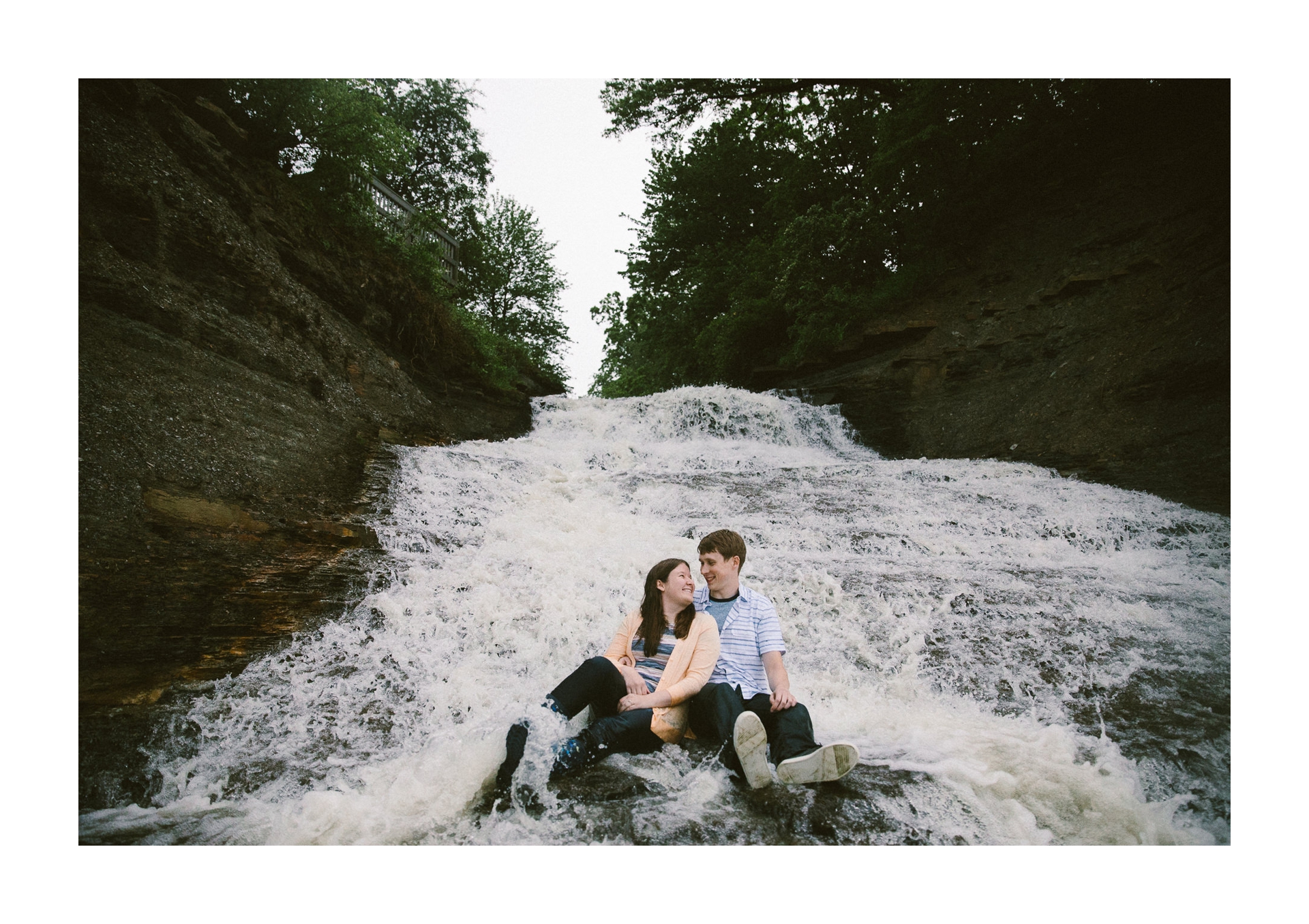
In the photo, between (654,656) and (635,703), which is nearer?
(635,703)

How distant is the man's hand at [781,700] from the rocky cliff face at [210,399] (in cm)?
241

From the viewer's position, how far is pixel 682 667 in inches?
102

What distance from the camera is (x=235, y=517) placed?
13.3 feet

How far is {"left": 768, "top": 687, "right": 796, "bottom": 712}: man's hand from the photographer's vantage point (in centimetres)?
249

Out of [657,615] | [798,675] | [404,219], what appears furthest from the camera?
[404,219]

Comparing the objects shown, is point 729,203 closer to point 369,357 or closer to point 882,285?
point 882,285

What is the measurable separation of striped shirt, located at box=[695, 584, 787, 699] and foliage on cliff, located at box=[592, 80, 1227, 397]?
16.5 ft

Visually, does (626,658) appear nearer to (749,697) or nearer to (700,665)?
(700,665)

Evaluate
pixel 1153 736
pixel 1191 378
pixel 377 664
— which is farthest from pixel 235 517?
pixel 1191 378

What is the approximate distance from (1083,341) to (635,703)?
794cm

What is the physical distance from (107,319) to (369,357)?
3068mm

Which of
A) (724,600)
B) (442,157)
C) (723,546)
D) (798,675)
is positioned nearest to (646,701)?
(724,600)

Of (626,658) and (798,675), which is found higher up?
(626,658)

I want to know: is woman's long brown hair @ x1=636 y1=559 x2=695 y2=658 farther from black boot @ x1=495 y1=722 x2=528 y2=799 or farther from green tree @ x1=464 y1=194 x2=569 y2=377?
green tree @ x1=464 y1=194 x2=569 y2=377
